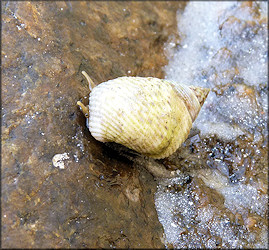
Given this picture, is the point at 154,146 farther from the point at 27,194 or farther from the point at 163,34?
the point at 163,34

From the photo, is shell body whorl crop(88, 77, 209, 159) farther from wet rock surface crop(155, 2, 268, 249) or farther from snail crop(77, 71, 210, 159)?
wet rock surface crop(155, 2, 268, 249)

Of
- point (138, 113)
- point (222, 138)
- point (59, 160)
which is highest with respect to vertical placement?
point (138, 113)

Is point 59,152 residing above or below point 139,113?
below

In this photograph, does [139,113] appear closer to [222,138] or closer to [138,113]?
[138,113]

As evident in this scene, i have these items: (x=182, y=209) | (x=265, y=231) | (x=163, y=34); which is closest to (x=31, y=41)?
(x=163, y=34)

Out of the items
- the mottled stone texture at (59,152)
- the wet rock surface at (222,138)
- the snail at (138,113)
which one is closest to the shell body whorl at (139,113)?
the snail at (138,113)

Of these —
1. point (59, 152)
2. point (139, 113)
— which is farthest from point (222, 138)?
point (59, 152)
